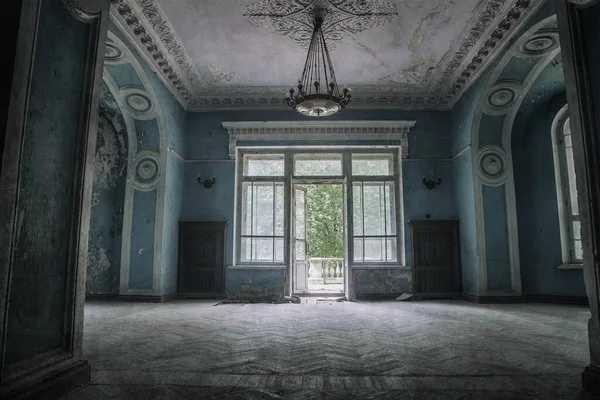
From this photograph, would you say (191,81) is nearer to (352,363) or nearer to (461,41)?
(461,41)

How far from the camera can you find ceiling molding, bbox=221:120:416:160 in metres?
8.38

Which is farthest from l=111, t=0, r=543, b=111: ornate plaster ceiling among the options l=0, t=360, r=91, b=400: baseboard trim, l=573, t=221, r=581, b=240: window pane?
l=0, t=360, r=91, b=400: baseboard trim

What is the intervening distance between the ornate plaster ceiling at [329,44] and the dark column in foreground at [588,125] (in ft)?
9.99

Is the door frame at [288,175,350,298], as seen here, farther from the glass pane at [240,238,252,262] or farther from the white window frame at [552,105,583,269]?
the white window frame at [552,105,583,269]

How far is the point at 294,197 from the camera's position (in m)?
8.55

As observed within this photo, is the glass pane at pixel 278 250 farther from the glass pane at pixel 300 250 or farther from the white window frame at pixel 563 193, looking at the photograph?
the white window frame at pixel 563 193

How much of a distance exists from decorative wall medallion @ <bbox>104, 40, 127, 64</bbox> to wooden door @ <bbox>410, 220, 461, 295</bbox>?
603 cm

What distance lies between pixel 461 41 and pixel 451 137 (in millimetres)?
2392

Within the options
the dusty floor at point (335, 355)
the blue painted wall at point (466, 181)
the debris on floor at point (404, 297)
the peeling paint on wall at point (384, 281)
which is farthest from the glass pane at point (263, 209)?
the blue painted wall at point (466, 181)

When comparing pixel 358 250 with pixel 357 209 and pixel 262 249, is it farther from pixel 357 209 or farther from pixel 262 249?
pixel 262 249

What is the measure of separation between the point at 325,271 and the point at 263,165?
5.55 m

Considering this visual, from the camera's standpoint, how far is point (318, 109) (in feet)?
19.0

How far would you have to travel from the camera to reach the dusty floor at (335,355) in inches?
96.0

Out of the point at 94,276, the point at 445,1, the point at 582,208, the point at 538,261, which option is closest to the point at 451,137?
the point at 538,261
